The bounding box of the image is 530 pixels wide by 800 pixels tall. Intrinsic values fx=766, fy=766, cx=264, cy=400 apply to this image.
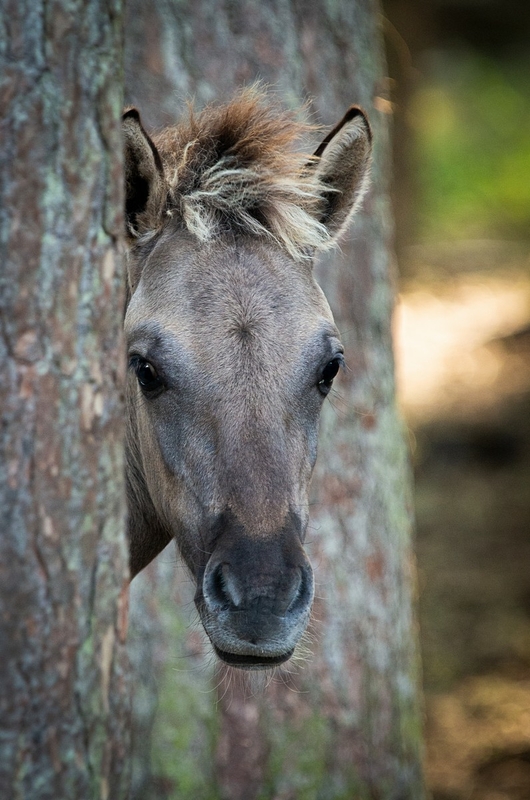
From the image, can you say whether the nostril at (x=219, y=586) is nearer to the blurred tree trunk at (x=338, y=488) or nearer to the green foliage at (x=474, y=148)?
the blurred tree trunk at (x=338, y=488)

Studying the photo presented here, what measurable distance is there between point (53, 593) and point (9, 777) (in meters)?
0.43

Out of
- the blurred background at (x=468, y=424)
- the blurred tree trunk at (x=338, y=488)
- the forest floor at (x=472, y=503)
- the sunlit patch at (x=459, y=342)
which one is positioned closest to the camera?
the blurred tree trunk at (x=338, y=488)

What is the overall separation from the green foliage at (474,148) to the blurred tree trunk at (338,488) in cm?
1346

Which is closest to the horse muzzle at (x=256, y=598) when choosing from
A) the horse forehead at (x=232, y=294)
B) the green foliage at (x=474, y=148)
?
the horse forehead at (x=232, y=294)

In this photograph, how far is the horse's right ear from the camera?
2.78m

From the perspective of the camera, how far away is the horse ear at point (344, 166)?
10.3ft

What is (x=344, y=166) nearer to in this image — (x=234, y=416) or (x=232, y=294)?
(x=232, y=294)

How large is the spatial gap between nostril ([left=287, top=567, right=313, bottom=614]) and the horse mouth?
0.14 m

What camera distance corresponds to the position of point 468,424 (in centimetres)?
1070

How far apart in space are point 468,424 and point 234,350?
8.56m

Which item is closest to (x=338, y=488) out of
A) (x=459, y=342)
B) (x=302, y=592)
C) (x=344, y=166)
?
(x=344, y=166)

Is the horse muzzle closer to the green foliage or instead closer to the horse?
the horse

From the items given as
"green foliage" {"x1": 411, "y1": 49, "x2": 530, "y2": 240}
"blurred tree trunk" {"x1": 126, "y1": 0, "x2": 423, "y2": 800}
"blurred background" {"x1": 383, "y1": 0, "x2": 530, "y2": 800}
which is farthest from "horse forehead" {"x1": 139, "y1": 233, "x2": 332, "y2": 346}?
"green foliage" {"x1": 411, "y1": 49, "x2": 530, "y2": 240}

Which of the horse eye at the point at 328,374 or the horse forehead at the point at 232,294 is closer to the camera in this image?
the horse forehead at the point at 232,294
